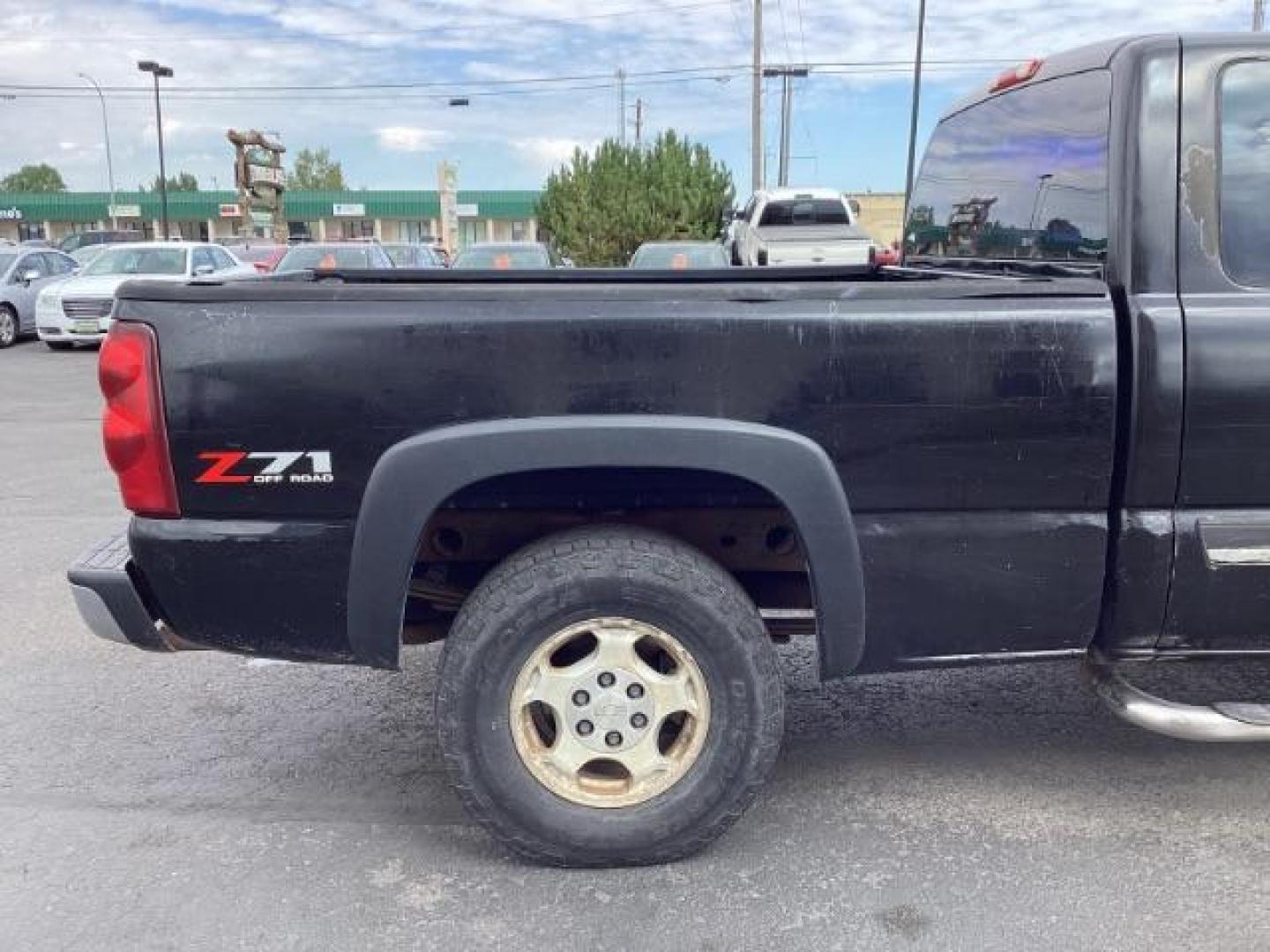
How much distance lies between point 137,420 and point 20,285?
18.3 m

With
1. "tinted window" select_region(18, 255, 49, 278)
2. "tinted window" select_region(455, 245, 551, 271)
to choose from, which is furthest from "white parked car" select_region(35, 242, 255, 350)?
"tinted window" select_region(455, 245, 551, 271)

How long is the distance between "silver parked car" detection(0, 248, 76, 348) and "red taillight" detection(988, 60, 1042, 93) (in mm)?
17700

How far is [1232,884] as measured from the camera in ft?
9.36

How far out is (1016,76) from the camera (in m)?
3.68

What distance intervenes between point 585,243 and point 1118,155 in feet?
89.9

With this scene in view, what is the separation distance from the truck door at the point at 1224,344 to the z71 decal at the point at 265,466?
213 cm

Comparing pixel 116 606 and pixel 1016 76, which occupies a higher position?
pixel 1016 76

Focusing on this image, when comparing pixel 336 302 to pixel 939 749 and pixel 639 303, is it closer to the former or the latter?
pixel 639 303

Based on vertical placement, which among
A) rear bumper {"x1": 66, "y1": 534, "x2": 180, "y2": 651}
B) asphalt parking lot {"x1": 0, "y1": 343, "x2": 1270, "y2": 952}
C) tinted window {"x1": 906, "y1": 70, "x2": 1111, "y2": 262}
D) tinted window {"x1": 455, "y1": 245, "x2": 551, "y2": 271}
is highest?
tinted window {"x1": 906, "y1": 70, "x2": 1111, "y2": 262}

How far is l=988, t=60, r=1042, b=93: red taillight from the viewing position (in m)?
3.56

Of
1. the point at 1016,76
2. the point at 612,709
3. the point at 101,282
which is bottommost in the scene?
the point at 612,709

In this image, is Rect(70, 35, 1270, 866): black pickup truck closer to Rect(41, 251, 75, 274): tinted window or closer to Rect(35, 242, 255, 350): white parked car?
Rect(35, 242, 255, 350): white parked car

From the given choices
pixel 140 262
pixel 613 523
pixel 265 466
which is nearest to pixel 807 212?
pixel 140 262

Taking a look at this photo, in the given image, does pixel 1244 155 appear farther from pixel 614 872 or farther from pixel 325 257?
pixel 325 257
